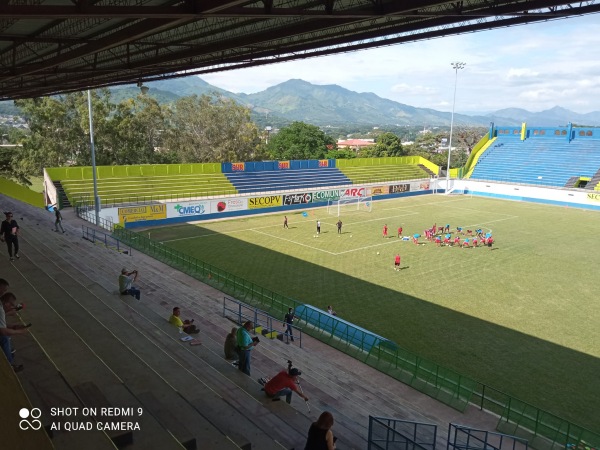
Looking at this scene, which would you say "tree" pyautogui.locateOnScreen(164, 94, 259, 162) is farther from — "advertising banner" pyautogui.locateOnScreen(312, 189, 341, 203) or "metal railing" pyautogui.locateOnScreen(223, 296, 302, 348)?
"metal railing" pyautogui.locateOnScreen(223, 296, 302, 348)

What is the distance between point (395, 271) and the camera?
26.2 metres

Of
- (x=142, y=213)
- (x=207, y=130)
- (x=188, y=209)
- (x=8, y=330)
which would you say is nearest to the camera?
(x=8, y=330)

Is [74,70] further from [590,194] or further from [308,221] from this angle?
[590,194]

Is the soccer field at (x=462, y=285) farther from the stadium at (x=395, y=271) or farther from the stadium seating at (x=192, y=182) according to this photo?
the stadium seating at (x=192, y=182)

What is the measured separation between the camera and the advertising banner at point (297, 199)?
160ft

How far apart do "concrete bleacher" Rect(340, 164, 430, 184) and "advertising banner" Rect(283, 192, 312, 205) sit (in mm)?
11006

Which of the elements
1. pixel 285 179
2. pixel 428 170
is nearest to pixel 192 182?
pixel 285 179

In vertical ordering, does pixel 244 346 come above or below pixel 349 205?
above

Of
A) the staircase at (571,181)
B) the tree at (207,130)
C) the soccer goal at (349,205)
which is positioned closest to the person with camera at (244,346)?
the soccer goal at (349,205)

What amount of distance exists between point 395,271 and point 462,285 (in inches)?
152

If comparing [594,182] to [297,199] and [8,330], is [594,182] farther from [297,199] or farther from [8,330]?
[8,330]

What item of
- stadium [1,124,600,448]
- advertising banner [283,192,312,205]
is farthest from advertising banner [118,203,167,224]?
advertising banner [283,192,312,205]

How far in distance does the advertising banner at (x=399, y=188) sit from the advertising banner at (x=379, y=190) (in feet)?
3.31

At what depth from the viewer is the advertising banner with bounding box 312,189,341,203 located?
169ft
